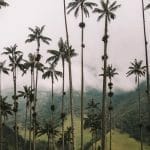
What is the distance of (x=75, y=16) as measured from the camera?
68312mm

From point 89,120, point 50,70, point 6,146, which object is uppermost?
point 50,70

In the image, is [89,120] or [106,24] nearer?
[106,24]

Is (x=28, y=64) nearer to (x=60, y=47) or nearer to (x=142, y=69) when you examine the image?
(x=60, y=47)

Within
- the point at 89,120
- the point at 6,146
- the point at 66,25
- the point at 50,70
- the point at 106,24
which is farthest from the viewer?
the point at 6,146

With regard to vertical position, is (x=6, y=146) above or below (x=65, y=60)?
below

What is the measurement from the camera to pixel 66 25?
65.5 m

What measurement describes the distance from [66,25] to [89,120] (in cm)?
8087

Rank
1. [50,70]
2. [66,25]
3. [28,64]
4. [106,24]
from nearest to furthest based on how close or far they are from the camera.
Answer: [106,24] → [66,25] → [28,64] → [50,70]

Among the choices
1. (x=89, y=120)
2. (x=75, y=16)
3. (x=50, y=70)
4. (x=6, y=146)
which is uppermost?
(x=75, y=16)

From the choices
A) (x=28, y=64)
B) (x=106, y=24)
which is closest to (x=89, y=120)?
(x=28, y=64)

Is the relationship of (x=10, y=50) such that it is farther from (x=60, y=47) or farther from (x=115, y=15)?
(x=115, y=15)

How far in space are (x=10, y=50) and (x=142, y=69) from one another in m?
33.8

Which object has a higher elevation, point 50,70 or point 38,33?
point 38,33

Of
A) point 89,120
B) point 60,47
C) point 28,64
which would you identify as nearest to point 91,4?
point 60,47
